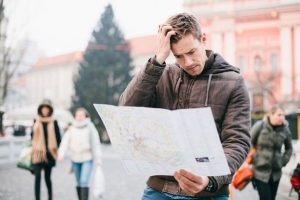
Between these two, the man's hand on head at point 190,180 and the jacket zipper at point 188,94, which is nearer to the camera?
the man's hand on head at point 190,180

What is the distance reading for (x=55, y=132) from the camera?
335 inches

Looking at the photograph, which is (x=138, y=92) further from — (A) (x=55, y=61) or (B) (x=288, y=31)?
(A) (x=55, y=61)

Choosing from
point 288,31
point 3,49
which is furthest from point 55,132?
point 288,31

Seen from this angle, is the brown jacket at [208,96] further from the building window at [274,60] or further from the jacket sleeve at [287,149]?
the building window at [274,60]

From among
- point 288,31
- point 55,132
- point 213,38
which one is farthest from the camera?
point 213,38

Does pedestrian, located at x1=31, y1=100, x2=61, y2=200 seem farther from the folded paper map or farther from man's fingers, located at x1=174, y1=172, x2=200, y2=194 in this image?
man's fingers, located at x1=174, y1=172, x2=200, y2=194

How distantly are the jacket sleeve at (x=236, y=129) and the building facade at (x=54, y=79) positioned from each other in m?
74.9

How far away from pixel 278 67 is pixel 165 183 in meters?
45.5

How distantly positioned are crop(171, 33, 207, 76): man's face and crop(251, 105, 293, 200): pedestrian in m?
4.41

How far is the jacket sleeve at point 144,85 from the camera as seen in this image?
2.42 m

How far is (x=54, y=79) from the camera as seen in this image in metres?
83.6

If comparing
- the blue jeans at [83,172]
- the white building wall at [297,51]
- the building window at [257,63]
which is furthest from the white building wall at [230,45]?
the blue jeans at [83,172]

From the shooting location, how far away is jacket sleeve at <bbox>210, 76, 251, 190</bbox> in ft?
7.43

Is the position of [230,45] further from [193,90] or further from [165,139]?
[165,139]
